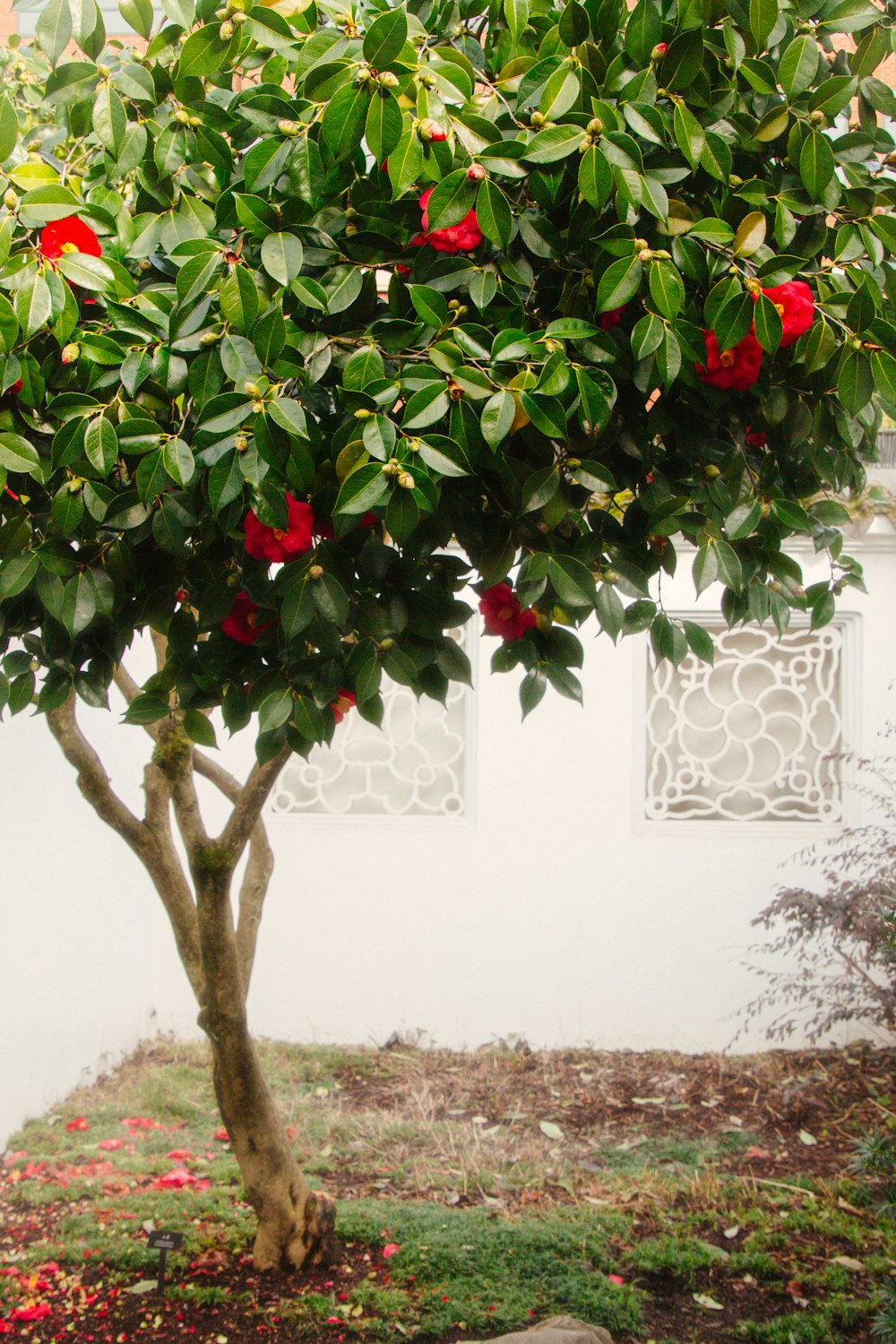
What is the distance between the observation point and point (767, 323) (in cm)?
99

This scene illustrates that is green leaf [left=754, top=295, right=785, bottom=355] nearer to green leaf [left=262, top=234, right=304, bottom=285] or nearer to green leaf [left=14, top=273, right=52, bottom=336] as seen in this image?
green leaf [left=262, top=234, right=304, bottom=285]

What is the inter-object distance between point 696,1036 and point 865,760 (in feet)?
4.24

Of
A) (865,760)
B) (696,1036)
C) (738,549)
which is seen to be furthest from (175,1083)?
(738,549)

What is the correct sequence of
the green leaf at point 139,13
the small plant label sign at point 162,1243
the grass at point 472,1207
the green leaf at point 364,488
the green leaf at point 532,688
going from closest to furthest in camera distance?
the green leaf at point 364,488
the green leaf at point 139,13
the green leaf at point 532,688
the small plant label sign at point 162,1243
the grass at point 472,1207

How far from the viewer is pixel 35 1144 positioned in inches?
139

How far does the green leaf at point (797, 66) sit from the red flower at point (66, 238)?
0.72m

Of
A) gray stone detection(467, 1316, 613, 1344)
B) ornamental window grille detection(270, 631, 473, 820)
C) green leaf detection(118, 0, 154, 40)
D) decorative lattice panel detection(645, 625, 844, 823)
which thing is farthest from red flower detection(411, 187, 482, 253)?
ornamental window grille detection(270, 631, 473, 820)

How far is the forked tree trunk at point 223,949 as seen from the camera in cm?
245

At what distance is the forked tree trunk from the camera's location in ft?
8.05

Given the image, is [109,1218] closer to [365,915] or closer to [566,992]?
[365,915]

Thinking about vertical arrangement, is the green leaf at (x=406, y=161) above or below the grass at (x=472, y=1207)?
above

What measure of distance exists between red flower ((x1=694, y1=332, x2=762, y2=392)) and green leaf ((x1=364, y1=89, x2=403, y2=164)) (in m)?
0.36

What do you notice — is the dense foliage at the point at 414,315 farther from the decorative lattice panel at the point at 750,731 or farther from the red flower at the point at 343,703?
the decorative lattice panel at the point at 750,731

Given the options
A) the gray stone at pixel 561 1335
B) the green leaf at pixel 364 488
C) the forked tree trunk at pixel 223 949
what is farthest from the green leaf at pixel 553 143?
the gray stone at pixel 561 1335
